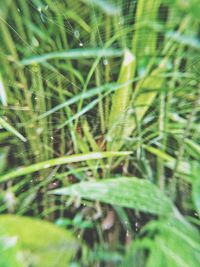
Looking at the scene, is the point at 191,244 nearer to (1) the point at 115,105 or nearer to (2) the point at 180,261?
(2) the point at 180,261

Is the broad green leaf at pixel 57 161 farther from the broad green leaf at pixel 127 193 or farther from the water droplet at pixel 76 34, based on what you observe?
the water droplet at pixel 76 34

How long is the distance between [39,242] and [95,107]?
280 millimetres

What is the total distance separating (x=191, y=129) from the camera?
62 cm

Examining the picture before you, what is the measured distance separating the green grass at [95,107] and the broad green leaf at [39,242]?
0.07m

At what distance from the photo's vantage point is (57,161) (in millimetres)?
567

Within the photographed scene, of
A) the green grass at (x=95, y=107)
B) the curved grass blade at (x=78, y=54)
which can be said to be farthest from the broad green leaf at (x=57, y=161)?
the curved grass blade at (x=78, y=54)

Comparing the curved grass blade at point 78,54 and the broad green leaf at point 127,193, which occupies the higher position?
the curved grass blade at point 78,54

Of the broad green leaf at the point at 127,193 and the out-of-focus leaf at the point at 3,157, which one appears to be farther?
the out-of-focus leaf at the point at 3,157

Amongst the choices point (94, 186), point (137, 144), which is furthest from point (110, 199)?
point (137, 144)

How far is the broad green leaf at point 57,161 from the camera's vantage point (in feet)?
1.84

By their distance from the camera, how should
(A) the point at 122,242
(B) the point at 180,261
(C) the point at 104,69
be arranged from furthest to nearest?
(C) the point at 104,69 < (A) the point at 122,242 < (B) the point at 180,261

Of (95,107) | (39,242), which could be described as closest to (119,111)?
(95,107)

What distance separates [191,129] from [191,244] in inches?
9.0

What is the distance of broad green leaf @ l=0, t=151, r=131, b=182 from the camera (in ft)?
1.84
